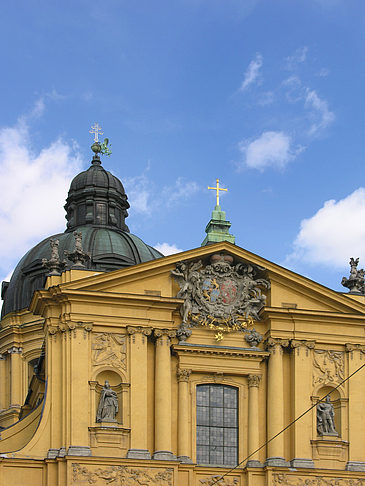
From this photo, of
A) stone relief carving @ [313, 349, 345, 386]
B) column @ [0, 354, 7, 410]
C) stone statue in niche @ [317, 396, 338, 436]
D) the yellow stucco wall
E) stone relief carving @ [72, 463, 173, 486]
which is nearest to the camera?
stone relief carving @ [72, 463, 173, 486]

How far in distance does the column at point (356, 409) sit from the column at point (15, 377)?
19.0 metres

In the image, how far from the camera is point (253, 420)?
34.5m

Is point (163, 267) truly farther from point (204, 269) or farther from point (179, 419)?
point (179, 419)

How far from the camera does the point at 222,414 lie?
34875 millimetres

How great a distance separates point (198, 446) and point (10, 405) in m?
17.5

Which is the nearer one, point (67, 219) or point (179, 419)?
point (179, 419)

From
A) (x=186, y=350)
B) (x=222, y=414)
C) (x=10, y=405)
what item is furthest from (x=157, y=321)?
(x=10, y=405)

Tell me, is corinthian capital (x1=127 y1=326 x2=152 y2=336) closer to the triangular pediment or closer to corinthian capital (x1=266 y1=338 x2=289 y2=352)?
the triangular pediment

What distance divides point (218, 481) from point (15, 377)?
60.4 ft

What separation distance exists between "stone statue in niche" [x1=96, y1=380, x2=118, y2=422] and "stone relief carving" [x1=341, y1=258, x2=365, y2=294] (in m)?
8.85

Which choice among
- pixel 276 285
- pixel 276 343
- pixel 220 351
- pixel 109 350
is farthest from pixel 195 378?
pixel 276 285

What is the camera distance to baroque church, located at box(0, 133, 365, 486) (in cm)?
3300

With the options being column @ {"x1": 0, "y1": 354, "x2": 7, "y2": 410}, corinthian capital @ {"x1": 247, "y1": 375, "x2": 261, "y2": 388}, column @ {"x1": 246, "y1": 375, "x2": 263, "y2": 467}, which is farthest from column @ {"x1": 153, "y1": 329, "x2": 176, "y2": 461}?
column @ {"x1": 0, "y1": 354, "x2": 7, "y2": 410}

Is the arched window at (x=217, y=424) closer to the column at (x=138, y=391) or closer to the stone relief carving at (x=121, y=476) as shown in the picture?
the stone relief carving at (x=121, y=476)
